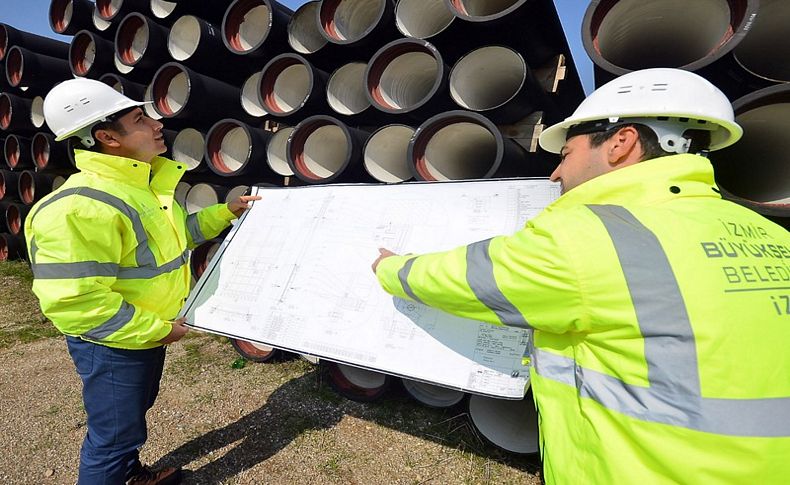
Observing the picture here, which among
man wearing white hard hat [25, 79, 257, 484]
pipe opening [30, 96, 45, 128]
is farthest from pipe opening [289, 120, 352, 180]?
pipe opening [30, 96, 45, 128]

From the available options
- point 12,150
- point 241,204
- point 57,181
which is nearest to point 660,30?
point 241,204

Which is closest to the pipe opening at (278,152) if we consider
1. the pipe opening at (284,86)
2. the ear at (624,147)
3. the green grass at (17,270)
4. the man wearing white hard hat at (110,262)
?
the pipe opening at (284,86)

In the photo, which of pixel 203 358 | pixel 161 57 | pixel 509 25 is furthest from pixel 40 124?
pixel 509 25

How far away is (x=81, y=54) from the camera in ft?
12.1

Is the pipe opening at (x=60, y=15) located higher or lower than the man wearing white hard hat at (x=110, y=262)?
higher

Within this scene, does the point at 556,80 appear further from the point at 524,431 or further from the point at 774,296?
the point at 524,431

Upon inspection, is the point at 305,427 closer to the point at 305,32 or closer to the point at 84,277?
the point at 84,277

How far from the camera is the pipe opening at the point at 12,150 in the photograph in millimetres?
4340

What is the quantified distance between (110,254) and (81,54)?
3596mm

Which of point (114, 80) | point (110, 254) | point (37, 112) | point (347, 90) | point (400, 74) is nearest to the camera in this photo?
point (110, 254)

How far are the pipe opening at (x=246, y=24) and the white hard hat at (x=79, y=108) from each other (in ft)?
4.84

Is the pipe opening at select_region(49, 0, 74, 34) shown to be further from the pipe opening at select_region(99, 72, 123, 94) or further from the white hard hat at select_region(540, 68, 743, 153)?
the white hard hat at select_region(540, 68, 743, 153)

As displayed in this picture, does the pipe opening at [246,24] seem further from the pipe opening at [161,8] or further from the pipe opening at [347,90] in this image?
the pipe opening at [161,8]

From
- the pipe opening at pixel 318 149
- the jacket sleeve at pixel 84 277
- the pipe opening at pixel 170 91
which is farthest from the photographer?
the pipe opening at pixel 170 91
